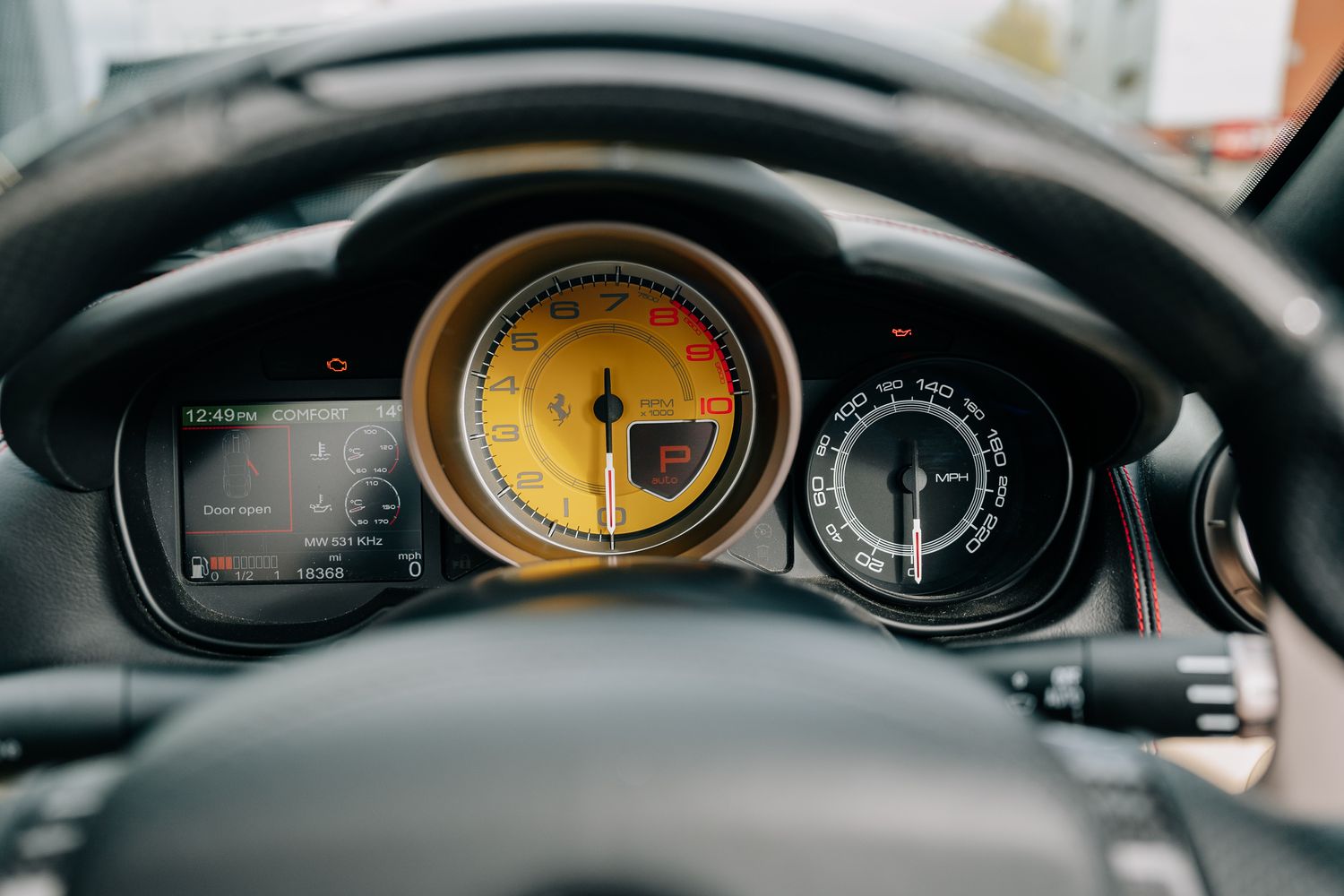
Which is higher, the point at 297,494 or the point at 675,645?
the point at 297,494

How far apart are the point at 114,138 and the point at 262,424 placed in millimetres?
Answer: 1330

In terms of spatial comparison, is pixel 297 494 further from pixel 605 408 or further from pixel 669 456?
pixel 669 456

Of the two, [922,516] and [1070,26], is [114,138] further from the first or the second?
[1070,26]

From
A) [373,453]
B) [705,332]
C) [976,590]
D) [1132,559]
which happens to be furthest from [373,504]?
[1132,559]

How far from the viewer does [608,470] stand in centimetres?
189

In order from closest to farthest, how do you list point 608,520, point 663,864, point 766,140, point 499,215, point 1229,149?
1. point 663,864
2. point 766,140
3. point 499,215
4. point 608,520
5. point 1229,149

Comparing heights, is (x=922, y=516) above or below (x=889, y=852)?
above

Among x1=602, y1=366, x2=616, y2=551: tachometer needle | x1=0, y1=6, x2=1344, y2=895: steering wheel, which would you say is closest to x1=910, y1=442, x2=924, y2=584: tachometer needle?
x1=602, y1=366, x2=616, y2=551: tachometer needle

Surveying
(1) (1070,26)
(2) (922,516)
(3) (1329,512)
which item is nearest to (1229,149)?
(1) (1070,26)

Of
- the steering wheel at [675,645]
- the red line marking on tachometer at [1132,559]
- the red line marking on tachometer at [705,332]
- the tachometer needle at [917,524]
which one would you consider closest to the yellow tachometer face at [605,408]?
the red line marking on tachometer at [705,332]

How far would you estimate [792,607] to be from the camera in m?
0.75

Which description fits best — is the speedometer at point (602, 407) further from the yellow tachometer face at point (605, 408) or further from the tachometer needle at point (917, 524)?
the tachometer needle at point (917, 524)

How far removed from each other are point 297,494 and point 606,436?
57 centimetres

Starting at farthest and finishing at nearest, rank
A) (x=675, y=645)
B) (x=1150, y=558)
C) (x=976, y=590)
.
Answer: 1. (x=976, y=590)
2. (x=1150, y=558)
3. (x=675, y=645)
